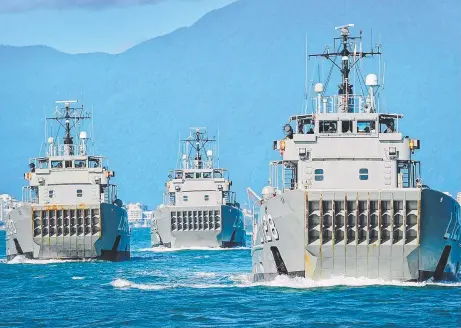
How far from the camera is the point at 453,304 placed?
38719mm

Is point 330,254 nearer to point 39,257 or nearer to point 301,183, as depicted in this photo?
point 301,183

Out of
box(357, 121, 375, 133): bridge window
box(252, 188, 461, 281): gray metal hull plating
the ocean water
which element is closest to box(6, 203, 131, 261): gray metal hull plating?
the ocean water

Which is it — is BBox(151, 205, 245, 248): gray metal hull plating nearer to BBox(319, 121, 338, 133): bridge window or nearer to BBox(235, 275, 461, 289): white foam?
BBox(319, 121, 338, 133): bridge window

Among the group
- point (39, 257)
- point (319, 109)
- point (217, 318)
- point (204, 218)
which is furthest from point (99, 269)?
point (204, 218)

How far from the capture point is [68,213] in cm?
7075

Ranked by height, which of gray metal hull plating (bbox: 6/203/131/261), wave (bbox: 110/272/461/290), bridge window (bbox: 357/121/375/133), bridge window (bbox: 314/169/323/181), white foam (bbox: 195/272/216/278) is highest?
bridge window (bbox: 357/121/375/133)

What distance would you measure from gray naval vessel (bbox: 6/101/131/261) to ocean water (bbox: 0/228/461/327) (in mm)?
13837

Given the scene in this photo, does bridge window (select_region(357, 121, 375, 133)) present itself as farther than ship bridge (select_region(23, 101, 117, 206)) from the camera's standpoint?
No

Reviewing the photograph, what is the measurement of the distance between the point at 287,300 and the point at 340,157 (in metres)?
7.07

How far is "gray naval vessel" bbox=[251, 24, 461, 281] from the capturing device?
139 feet

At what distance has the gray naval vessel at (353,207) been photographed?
139 ft

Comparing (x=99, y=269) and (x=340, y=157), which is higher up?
(x=340, y=157)

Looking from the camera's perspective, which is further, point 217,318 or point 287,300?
point 287,300

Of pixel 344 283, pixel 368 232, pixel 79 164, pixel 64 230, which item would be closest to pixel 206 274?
pixel 64 230
